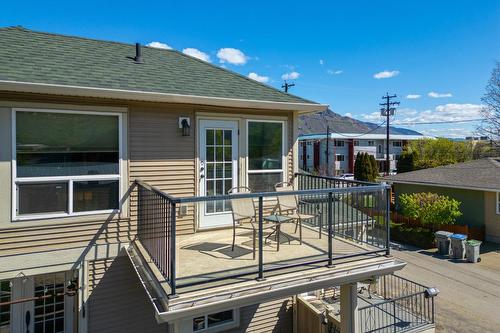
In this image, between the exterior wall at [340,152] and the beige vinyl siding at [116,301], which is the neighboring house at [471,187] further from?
the exterior wall at [340,152]

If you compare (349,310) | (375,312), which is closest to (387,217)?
(349,310)

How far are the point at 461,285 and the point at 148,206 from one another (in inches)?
425

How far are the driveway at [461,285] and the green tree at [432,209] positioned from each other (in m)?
1.53

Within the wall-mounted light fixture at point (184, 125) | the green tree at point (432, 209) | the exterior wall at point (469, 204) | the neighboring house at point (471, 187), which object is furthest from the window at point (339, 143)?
the wall-mounted light fixture at point (184, 125)

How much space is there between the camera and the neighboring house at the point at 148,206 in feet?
13.9

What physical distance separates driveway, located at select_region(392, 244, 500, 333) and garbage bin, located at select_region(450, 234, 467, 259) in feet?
1.48

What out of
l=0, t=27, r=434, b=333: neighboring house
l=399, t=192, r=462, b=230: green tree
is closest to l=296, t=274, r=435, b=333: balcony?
l=0, t=27, r=434, b=333: neighboring house

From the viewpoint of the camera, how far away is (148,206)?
4.94 metres

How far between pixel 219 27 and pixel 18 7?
9.48 metres

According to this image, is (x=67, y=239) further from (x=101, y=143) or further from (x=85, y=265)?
(x=101, y=143)

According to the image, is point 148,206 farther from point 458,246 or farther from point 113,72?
point 458,246

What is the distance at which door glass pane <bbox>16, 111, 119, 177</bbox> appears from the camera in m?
4.85

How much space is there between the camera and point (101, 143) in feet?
17.7

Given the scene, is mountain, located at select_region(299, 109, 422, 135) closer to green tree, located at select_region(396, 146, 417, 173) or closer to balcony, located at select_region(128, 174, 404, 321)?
green tree, located at select_region(396, 146, 417, 173)
